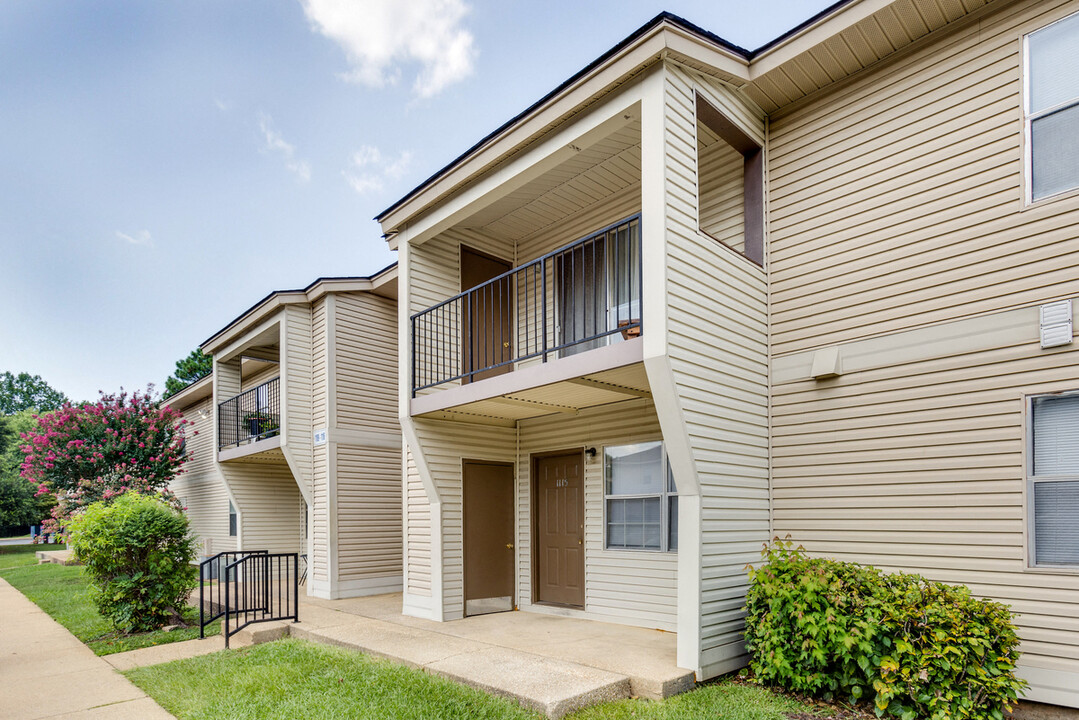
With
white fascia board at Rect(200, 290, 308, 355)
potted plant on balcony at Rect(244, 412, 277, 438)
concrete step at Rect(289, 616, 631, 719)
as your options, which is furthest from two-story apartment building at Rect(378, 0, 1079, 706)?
potted plant on balcony at Rect(244, 412, 277, 438)

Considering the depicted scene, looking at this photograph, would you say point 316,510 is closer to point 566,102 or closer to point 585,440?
point 585,440

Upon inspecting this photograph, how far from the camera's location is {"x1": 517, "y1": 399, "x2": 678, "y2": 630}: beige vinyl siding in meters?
7.92

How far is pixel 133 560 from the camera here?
9281 millimetres

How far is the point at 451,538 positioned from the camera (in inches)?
355

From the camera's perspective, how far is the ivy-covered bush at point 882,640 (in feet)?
15.4

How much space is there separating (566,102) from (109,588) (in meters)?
8.75

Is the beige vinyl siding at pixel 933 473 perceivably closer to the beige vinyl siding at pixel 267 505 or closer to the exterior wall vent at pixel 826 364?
the exterior wall vent at pixel 826 364

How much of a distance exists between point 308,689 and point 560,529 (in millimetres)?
4106

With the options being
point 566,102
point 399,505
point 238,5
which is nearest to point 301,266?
point 238,5

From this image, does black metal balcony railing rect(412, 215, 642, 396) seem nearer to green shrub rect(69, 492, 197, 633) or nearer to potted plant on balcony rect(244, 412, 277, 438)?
green shrub rect(69, 492, 197, 633)

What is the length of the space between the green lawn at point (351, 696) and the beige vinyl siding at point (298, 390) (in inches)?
206

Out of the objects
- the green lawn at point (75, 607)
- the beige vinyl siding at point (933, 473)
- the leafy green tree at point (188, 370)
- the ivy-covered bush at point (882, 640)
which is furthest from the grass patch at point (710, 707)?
the leafy green tree at point (188, 370)

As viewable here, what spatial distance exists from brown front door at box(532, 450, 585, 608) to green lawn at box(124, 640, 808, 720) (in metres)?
3.00

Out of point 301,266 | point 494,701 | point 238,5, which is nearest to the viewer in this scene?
point 494,701
